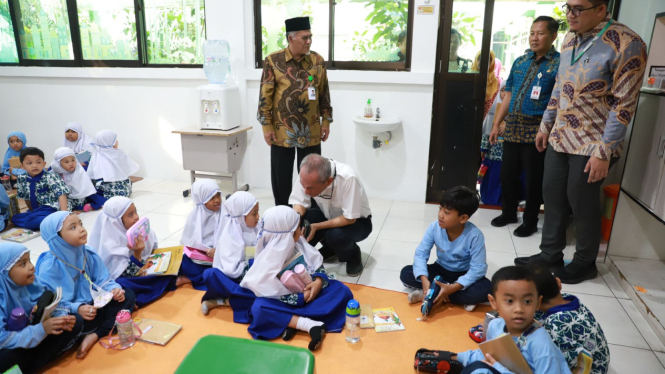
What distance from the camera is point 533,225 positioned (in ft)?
11.2

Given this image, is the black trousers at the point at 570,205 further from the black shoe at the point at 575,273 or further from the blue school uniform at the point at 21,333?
the blue school uniform at the point at 21,333

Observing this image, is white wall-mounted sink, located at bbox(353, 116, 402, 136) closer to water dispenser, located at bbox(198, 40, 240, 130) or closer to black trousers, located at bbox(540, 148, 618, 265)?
water dispenser, located at bbox(198, 40, 240, 130)

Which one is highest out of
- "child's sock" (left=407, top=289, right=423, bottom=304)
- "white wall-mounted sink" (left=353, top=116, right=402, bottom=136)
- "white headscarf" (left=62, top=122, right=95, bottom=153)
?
"white wall-mounted sink" (left=353, top=116, right=402, bottom=136)

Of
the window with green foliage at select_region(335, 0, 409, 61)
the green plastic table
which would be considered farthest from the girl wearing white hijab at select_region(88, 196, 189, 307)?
the window with green foliage at select_region(335, 0, 409, 61)

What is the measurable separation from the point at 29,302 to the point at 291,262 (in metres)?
1.13

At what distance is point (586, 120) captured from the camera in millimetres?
2393

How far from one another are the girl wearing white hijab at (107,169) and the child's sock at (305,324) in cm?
278

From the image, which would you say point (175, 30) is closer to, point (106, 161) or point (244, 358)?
point (106, 161)

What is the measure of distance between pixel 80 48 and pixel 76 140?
1129 millimetres

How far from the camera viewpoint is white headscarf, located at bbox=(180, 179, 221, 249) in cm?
269

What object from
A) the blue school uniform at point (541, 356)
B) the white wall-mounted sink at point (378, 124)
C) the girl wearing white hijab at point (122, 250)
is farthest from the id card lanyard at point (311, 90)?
the blue school uniform at point (541, 356)

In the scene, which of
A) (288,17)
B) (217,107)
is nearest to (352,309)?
(217,107)

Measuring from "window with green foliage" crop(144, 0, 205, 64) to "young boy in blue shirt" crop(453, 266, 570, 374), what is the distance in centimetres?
397

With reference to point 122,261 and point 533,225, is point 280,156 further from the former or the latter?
point 533,225
